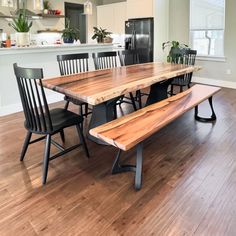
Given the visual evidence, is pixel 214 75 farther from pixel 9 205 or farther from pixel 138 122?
pixel 9 205

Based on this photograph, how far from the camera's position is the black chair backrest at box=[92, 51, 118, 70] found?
142 inches

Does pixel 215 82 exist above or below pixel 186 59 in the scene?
below

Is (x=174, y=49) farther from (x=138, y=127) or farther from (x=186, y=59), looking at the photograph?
(x=138, y=127)

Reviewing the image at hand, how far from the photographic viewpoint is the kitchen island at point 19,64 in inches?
151

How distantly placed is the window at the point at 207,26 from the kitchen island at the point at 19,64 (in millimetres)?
3255

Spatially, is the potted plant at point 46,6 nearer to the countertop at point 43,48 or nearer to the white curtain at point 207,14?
the countertop at point 43,48

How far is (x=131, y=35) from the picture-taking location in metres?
6.54

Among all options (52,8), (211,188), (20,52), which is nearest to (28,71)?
(211,188)

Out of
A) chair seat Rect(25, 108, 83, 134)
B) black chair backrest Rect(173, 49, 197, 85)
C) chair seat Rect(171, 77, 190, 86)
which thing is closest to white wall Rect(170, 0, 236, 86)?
black chair backrest Rect(173, 49, 197, 85)

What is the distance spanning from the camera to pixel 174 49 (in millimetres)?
5031

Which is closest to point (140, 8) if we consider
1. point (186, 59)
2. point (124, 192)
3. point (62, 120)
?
point (186, 59)

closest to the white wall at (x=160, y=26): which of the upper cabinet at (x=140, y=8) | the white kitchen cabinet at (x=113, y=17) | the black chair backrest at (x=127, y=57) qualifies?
the upper cabinet at (x=140, y=8)

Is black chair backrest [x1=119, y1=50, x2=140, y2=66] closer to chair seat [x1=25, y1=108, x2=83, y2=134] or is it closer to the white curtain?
chair seat [x1=25, y1=108, x2=83, y2=134]

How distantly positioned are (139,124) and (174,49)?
3.37 meters
